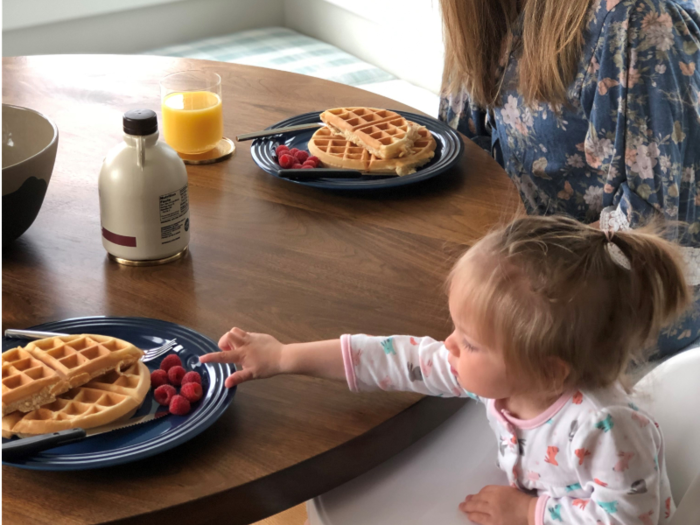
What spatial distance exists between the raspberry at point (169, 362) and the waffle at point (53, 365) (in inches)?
1.2

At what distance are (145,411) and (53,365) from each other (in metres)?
0.13

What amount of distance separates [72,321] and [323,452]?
1.32 feet

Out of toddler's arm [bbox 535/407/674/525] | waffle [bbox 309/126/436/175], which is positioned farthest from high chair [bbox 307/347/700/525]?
waffle [bbox 309/126/436/175]

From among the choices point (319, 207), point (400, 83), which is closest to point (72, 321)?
point (319, 207)

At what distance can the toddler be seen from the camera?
0.88 m

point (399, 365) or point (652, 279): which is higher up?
point (652, 279)

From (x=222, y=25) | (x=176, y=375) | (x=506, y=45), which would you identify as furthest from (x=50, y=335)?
(x=222, y=25)

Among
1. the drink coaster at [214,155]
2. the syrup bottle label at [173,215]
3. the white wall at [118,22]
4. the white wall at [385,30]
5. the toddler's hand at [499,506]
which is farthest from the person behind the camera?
the white wall at [118,22]

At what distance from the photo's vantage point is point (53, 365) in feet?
2.87

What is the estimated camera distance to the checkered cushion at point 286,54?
3461 mm

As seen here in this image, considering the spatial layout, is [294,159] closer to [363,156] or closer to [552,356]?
[363,156]

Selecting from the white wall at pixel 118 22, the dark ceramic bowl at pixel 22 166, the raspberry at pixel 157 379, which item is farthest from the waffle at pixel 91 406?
the white wall at pixel 118 22

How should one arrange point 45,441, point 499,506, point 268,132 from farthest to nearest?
point 268,132, point 499,506, point 45,441

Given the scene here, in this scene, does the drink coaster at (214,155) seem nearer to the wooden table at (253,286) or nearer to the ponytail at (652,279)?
the wooden table at (253,286)
